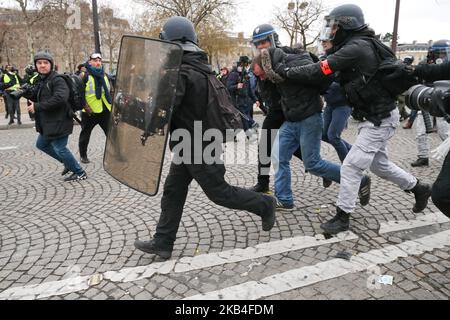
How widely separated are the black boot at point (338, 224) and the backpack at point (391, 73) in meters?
1.09

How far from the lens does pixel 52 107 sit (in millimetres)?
4832

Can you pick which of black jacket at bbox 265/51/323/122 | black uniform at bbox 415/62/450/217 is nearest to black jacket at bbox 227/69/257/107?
black jacket at bbox 265/51/323/122

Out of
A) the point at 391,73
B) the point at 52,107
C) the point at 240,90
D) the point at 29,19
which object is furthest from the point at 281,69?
the point at 29,19

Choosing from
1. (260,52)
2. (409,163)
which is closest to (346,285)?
(260,52)

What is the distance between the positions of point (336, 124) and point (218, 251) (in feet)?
7.74

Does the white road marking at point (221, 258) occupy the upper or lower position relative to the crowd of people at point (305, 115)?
lower

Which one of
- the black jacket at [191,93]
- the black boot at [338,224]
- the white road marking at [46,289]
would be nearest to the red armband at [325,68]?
the black jacket at [191,93]

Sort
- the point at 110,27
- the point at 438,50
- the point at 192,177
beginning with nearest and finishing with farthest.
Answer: the point at 192,177 → the point at 438,50 → the point at 110,27

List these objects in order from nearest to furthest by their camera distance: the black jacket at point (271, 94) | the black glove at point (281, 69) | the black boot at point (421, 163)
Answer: the black glove at point (281, 69) < the black jacket at point (271, 94) < the black boot at point (421, 163)

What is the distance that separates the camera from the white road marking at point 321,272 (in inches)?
95.7

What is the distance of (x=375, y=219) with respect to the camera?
11.7 feet

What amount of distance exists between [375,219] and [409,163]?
2.64 metres

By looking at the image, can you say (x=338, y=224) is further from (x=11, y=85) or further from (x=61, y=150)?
Answer: (x=11, y=85)

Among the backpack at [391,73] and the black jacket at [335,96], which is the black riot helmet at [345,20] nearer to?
the backpack at [391,73]
